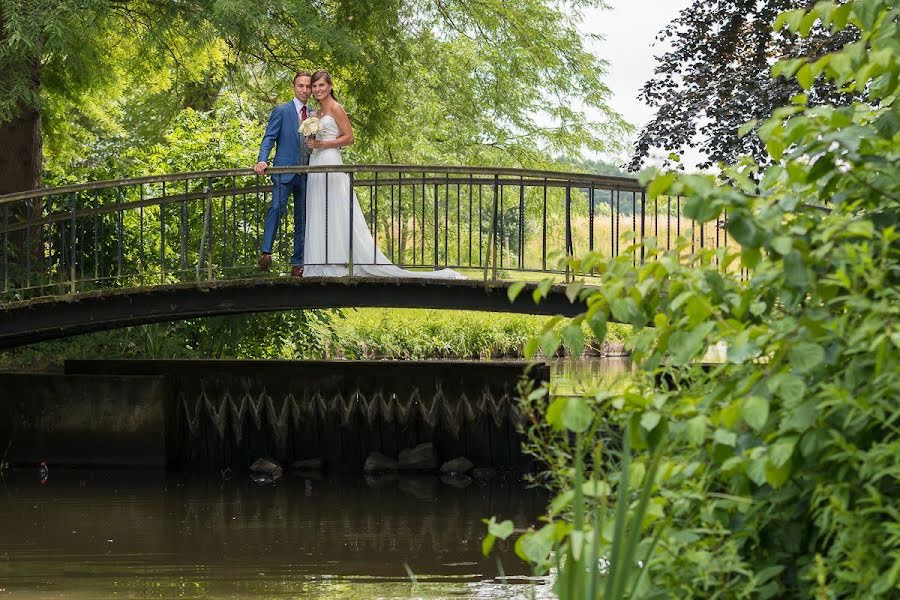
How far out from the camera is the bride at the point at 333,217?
13.0 m

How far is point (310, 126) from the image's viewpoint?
1288 centimetres

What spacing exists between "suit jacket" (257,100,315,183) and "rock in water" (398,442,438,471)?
3336mm

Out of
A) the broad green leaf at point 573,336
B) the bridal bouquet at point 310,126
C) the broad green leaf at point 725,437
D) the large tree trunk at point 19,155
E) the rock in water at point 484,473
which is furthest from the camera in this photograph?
the large tree trunk at point 19,155

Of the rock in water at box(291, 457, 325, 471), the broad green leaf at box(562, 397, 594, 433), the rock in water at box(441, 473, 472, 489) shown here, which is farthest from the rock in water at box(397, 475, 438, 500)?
the broad green leaf at box(562, 397, 594, 433)

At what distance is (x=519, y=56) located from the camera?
70.0ft

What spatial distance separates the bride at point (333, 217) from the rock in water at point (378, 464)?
100 inches

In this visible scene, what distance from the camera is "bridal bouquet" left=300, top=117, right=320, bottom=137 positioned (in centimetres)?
1288

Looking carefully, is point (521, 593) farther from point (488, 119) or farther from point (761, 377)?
point (488, 119)

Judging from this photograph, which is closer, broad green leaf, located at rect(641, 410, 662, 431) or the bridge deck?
broad green leaf, located at rect(641, 410, 662, 431)

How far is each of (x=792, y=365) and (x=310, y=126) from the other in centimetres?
970

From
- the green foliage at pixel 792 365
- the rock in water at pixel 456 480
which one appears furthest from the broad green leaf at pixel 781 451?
the rock in water at pixel 456 480

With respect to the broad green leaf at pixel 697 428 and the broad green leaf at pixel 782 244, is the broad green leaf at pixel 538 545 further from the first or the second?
the broad green leaf at pixel 782 244

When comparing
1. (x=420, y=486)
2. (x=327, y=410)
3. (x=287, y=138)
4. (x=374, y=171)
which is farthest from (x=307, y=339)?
(x=374, y=171)

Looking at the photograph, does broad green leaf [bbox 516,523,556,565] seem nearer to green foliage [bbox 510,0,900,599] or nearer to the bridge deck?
green foliage [bbox 510,0,900,599]
